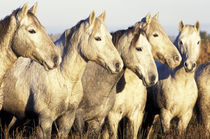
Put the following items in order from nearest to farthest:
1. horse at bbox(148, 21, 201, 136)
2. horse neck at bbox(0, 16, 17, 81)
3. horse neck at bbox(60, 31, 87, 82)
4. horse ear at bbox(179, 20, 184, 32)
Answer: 1. horse neck at bbox(0, 16, 17, 81)
2. horse neck at bbox(60, 31, 87, 82)
3. horse at bbox(148, 21, 201, 136)
4. horse ear at bbox(179, 20, 184, 32)

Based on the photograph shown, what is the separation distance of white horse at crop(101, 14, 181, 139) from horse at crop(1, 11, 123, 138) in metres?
1.13

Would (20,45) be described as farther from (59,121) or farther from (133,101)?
(133,101)

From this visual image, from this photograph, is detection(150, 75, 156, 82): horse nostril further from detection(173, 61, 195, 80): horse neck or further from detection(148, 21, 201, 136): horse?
detection(173, 61, 195, 80): horse neck

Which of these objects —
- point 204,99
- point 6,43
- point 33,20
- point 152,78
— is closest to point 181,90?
point 204,99

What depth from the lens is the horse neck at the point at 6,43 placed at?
18.1 feet

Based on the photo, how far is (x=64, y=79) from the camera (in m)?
6.29

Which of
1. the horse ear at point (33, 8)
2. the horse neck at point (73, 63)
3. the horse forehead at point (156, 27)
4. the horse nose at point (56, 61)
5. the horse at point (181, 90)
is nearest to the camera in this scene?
the horse nose at point (56, 61)

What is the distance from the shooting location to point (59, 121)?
21.0 ft

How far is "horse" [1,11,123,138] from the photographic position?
20.1ft

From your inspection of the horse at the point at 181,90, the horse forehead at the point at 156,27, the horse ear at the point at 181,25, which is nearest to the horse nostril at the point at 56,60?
the horse forehead at the point at 156,27

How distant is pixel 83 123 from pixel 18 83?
48.0 inches

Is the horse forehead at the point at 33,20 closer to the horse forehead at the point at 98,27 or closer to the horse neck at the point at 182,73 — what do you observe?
the horse forehead at the point at 98,27

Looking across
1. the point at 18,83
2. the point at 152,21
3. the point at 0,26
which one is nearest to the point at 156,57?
the point at 152,21

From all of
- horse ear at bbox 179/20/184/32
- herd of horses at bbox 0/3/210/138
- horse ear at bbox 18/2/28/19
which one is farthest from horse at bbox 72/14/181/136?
horse ear at bbox 18/2/28/19
